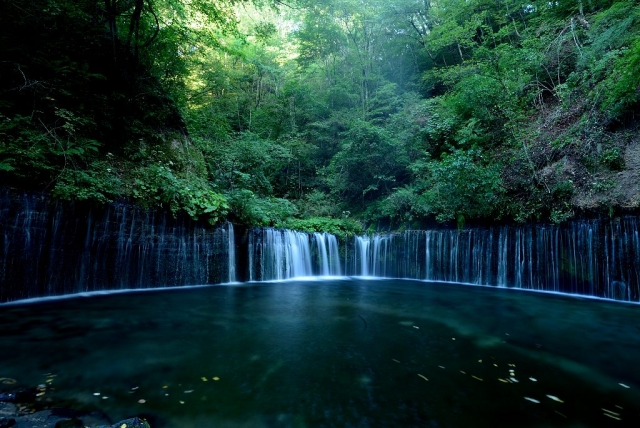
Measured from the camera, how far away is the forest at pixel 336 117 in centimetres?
806

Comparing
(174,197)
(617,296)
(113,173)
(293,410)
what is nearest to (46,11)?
(113,173)

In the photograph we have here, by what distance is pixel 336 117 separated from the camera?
745 inches

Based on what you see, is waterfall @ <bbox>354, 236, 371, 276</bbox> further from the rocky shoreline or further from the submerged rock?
the submerged rock

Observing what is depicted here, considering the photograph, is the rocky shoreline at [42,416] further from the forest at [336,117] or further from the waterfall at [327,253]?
the waterfall at [327,253]

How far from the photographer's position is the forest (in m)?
8.06

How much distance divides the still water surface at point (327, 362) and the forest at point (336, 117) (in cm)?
367

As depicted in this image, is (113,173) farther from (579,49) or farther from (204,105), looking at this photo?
(579,49)

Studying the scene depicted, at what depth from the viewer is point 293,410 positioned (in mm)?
2678

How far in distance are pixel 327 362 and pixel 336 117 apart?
56.1 feet

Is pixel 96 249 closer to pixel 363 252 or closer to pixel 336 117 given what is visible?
pixel 363 252

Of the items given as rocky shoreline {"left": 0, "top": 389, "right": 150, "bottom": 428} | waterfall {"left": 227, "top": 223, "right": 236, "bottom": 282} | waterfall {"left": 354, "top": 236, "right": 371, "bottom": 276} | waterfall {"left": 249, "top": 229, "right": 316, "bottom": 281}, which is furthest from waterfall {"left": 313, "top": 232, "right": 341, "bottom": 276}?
rocky shoreline {"left": 0, "top": 389, "right": 150, "bottom": 428}

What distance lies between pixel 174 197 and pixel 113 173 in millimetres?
1650

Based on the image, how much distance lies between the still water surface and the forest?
367cm

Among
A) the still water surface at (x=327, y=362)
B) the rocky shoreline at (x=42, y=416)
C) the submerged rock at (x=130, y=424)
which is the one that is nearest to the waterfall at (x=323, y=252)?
the still water surface at (x=327, y=362)
